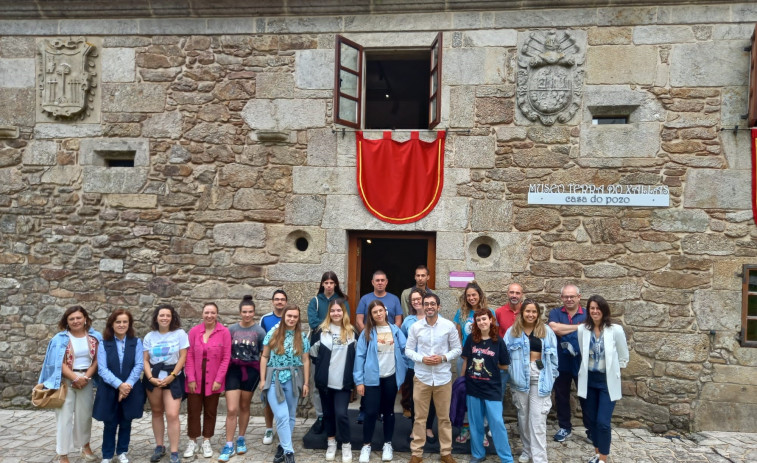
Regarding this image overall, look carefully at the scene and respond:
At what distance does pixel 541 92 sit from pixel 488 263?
2008 mm

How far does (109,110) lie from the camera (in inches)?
230

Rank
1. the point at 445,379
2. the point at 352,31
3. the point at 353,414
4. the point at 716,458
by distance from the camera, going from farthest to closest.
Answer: the point at 352,31
the point at 353,414
the point at 716,458
the point at 445,379

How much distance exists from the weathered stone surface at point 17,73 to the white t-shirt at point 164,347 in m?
3.90

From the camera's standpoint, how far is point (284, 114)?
5684 millimetres

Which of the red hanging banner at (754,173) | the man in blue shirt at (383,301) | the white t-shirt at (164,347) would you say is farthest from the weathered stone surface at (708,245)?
the white t-shirt at (164,347)

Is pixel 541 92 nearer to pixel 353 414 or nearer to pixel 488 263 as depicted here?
pixel 488 263

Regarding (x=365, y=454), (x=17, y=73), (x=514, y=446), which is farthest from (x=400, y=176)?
(x=17, y=73)

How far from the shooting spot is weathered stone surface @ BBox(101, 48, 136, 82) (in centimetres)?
583

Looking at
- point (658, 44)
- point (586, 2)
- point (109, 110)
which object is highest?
point (586, 2)

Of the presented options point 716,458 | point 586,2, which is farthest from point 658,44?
point 716,458

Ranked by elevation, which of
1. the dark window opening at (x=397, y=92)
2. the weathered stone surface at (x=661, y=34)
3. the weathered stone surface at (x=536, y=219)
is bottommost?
the weathered stone surface at (x=536, y=219)

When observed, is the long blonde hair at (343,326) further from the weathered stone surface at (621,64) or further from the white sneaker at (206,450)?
the weathered stone surface at (621,64)

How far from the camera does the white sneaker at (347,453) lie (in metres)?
4.27

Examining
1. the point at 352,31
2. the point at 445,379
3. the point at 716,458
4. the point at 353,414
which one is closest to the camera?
the point at 445,379
